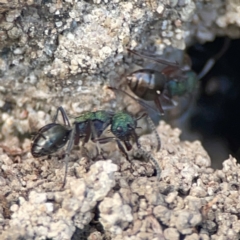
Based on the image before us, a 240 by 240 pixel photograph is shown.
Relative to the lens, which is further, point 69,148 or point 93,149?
point 93,149

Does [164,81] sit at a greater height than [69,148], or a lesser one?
lesser

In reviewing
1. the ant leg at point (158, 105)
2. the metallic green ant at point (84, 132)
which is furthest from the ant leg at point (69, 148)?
the ant leg at point (158, 105)

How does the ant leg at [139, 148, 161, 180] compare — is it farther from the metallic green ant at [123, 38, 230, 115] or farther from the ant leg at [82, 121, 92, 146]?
the metallic green ant at [123, 38, 230, 115]

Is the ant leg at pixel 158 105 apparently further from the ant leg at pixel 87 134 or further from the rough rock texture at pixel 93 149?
the ant leg at pixel 87 134

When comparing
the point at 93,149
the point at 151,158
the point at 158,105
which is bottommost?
the point at 158,105

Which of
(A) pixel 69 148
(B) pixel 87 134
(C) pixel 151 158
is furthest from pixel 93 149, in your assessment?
(C) pixel 151 158

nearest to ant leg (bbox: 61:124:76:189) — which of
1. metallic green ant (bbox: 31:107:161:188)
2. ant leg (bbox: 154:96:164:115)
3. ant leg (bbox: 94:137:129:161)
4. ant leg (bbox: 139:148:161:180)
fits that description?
metallic green ant (bbox: 31:107:161:188)

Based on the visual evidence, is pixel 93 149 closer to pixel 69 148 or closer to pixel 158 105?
pixel 69 148

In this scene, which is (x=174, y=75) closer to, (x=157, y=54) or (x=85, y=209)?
(x=157, y=54)
